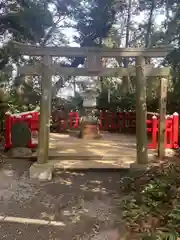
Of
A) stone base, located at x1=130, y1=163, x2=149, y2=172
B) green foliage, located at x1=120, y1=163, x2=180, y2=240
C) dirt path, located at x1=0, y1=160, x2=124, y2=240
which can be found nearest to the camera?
green foliage, located at x1=120, y1=163, x2=180, y2=240

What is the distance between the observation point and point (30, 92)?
16.1 meters

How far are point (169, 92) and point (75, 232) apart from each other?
30.6 feet

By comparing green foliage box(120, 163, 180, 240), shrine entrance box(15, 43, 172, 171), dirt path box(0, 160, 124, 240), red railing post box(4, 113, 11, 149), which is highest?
shrine entrance box(15, 43, 172, 171)

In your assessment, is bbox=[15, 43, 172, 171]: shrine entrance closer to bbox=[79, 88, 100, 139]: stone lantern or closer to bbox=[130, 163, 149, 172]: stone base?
bbox=[130, 163, 149, 172]: stone base

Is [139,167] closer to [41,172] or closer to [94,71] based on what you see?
[41,172]

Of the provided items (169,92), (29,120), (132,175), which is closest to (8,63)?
(29,120)

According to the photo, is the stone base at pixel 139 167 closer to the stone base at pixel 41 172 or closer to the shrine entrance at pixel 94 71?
the shrine entrance at pixel 94 71

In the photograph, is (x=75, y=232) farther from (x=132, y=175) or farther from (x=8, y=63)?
(x=8, y=63)

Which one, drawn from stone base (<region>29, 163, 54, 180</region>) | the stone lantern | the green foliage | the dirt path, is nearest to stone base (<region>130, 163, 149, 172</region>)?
the dirt path

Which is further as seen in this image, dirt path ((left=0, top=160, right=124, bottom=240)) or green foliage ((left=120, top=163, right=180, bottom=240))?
dirt path ((left=0, top=160, right=124, bottom=240))

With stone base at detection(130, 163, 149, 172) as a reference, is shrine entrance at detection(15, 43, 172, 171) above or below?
above

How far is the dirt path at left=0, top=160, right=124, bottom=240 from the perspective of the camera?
3.62m

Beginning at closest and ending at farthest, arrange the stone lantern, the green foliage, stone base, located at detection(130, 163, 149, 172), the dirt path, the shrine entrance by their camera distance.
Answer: the green foliage, the dirt path, stone base, located at detection(130, 163, 149, 172), the shrine entrance, the stone lantern

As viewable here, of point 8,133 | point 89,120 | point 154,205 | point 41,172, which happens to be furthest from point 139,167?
point 89,120
